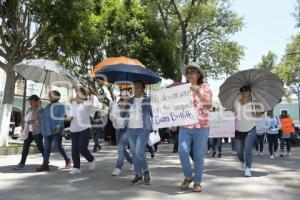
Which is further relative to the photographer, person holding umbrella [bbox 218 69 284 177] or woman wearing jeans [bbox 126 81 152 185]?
person holding umbrella [bbox 218 69 284 177]

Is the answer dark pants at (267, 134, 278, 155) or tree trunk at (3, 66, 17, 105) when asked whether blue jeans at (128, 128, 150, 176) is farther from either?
tree trunk at (3, 66, 17, 105)

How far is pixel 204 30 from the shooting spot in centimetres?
4272

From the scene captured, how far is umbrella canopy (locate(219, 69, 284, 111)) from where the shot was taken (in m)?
9.99

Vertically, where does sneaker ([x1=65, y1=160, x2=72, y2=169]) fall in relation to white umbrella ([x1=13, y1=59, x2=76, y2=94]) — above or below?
below

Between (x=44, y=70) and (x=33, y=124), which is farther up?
(x=44, y=70)

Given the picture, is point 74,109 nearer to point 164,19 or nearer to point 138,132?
point 138,132

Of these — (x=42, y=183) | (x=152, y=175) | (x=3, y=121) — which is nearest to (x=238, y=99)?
(x=152, y=175)

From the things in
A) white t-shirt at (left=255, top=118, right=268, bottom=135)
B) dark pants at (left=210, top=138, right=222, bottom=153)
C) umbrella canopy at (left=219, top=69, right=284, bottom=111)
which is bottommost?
dark pants at (left=210, top=138, right=222, bottom=153)

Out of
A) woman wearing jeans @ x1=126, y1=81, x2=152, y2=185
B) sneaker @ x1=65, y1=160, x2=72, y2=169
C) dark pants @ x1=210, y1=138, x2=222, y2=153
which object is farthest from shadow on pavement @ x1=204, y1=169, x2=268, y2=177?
dark pants @ x1=210, y1=138, x2=222, y2=153

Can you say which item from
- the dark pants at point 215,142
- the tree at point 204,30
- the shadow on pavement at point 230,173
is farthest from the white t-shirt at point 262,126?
the tree at point 204,30

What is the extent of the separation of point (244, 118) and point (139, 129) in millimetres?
2429

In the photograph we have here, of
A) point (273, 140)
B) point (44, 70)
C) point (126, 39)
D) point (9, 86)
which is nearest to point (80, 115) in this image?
point (44, 70)

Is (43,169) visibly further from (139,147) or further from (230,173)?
(230,173)

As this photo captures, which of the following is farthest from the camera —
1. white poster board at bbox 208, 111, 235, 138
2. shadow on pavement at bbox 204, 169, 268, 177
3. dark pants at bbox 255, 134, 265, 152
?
dark pants at bbox 255, 134, 265, 152
